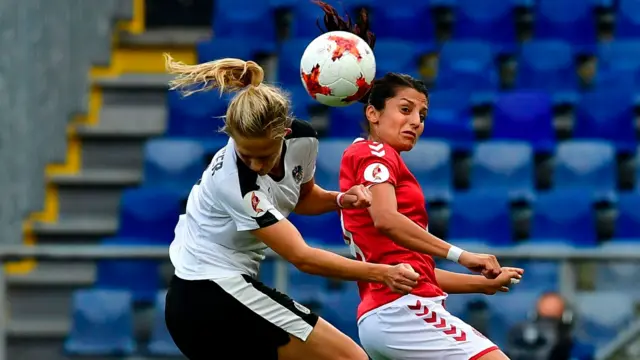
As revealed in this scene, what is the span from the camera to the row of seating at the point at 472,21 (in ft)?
31.7

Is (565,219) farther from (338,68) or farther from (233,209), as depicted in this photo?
(233,209)

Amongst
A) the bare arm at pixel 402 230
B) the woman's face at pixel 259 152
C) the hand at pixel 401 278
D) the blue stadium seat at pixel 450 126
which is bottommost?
the hand at pixel 401 278

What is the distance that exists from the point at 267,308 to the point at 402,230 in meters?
0.55

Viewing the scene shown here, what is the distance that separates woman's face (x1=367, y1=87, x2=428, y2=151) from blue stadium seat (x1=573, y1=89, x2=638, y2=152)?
4.40 m

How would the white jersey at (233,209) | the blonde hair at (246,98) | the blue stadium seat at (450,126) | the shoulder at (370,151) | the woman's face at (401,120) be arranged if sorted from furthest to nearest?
the blue stadium seat at (450,126) < the woman's face at (401,120) < the shoulder at (370,151) < the white jersey at (233,209) < the blonde hair at (246,98)

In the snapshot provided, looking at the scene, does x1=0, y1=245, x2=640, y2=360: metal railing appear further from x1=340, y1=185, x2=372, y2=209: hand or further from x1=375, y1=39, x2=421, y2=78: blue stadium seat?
x1=340, y1=185, x2=372, y2=209: hand

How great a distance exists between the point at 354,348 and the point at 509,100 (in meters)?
4.55

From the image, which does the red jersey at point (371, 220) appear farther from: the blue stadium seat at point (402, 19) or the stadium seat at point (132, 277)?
the blue stadium seat at point (402, 19)

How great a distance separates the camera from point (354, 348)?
15.5 ft

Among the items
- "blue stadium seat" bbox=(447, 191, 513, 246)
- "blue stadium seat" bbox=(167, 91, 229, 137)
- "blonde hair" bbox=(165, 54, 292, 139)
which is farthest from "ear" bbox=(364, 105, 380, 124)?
A: "blue stadium seat" bbox=(167, 91, 229, 137)

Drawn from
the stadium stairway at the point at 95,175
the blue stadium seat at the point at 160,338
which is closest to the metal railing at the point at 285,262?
the blue stadium seat at the point at 160,338

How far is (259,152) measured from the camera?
4523 millimetres

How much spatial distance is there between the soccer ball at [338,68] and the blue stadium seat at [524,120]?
4021 mm

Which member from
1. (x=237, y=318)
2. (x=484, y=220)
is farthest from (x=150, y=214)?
(x=237, y=318)
